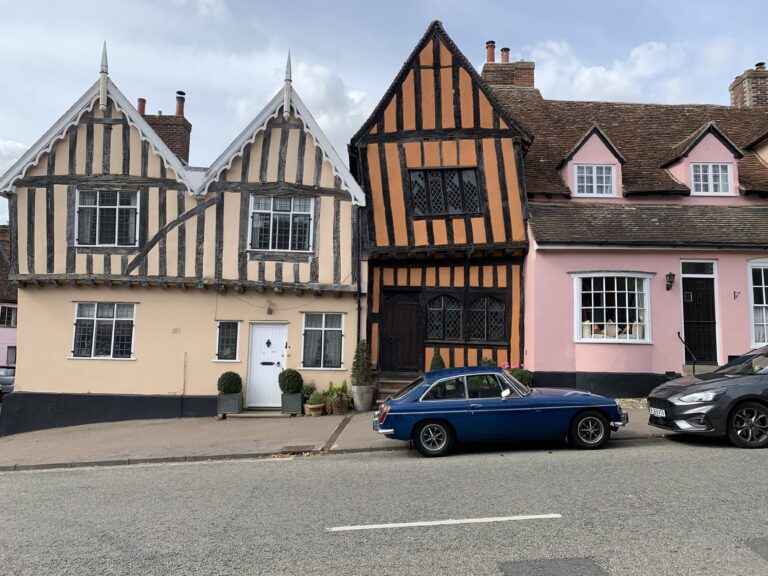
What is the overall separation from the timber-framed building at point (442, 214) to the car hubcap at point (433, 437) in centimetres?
613

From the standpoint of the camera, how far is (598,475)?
6.99m

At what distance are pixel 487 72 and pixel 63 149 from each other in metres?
14.2

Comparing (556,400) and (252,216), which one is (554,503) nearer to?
(556,400)

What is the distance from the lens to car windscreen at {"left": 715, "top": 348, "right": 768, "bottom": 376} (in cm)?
894

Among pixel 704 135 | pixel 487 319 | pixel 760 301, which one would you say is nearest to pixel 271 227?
pixel 487 319

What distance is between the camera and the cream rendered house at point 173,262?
14.2 m

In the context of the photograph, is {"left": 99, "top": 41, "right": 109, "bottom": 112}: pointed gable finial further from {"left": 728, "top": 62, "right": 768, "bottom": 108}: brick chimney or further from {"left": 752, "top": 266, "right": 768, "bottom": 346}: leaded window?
{"left": 728, "top": 62, "right": 768, "bottom": 108}: brick chimney

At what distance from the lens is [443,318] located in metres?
15.2

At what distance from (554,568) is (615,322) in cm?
1028

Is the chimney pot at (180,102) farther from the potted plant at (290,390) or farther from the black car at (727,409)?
the black car at (727,409)

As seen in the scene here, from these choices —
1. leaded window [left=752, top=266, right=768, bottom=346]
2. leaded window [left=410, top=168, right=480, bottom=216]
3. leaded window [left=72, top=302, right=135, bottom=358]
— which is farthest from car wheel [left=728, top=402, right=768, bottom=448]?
leaded window [left=72, top=302, right=135, bottom=358]

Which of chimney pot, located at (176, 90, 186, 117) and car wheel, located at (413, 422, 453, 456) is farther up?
chimney pot, located at (176, 90, 186, 117)

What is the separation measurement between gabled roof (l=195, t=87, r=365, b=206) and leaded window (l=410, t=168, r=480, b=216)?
1657mm

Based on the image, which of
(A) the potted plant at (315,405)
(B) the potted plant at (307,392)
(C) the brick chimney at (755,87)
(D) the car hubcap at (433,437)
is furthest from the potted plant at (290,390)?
(C) the brick chimney at (755,87)
